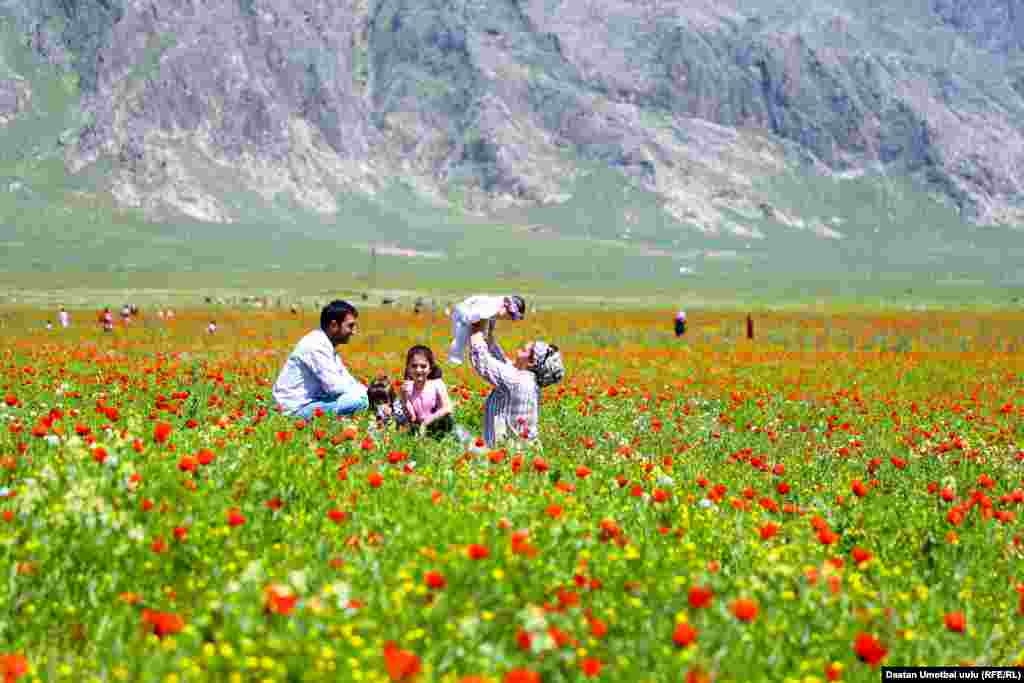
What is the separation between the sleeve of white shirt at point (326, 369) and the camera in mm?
9672

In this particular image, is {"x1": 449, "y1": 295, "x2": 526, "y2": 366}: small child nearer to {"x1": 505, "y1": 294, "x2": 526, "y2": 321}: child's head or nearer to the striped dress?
{"x1": 505, "y1": 294, "x2": 526, "y2": 321}: child's head

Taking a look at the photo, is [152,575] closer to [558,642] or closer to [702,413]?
[558,642]

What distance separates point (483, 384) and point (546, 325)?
31471 millimetres

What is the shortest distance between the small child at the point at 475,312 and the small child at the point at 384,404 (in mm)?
1377

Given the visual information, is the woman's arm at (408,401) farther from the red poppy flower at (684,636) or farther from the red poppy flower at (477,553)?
the red poppy flower at (684,636)

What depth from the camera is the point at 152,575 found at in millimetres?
4801

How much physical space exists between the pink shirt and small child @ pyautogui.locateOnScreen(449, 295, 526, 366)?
A: 99cm

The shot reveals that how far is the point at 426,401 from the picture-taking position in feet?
32.0

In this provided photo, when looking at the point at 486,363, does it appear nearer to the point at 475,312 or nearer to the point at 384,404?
the point at 475,312

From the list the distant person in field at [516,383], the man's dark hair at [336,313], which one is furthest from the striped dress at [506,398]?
the man's dark hair at [336,313]

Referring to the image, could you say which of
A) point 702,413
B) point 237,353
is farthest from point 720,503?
point 237,353

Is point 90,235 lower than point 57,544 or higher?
higher

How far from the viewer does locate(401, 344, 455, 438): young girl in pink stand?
31.6 ft

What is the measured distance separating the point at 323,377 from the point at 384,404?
1.49 meters
